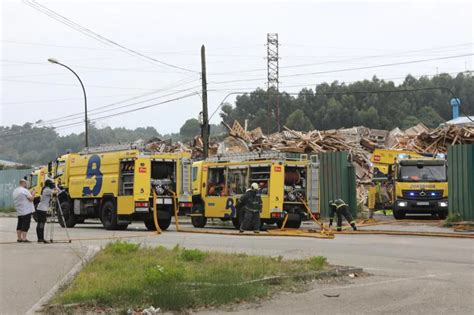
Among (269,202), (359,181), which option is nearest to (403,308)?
(269,202)

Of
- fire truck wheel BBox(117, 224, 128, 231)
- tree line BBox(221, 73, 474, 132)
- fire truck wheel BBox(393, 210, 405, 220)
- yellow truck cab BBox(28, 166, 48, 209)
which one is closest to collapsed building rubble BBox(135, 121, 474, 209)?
fire truck wheel BBox(393, 210, 405, 220)

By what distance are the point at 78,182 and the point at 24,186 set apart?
7.84 m

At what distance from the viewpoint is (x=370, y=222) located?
2452 centimetres

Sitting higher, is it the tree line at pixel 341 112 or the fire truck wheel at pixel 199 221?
the tree line at pixel 341 112

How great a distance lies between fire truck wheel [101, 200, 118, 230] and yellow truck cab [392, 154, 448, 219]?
1168 centimetres

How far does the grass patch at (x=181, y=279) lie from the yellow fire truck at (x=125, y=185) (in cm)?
1010

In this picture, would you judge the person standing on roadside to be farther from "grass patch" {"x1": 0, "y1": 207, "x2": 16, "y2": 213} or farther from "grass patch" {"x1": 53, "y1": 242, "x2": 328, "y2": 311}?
"grass patch" {"x1": 0, "y1": 207, "x2": 16, "y2": 213}

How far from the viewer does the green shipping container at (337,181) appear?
2717cm

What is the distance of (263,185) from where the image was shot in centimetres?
2191

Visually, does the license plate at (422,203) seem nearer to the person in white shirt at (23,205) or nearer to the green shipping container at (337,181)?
the green shipping container at (337,181)

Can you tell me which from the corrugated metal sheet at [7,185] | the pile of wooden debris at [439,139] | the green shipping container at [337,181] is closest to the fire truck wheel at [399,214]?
the green shipping container at [337,181]

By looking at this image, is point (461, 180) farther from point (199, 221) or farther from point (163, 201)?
point (163, 201)

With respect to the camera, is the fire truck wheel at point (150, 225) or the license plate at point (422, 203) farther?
the license plate at point (422, 203)

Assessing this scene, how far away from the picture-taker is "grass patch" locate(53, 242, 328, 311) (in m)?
7.85
